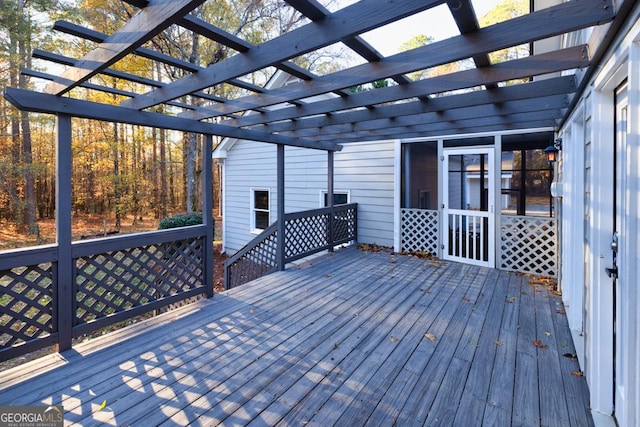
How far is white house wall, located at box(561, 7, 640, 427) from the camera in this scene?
1.41 metres

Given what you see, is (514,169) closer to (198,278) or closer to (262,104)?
(262,104)

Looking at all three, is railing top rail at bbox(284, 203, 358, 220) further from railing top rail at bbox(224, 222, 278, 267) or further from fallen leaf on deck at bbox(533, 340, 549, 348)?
fallen leaf on deck at bbox(533, 340, 549, 348)

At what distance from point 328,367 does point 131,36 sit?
2657 millimetres

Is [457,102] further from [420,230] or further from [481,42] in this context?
[420,230]

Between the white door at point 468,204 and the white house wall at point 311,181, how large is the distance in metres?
1.16

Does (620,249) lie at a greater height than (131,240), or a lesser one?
greater

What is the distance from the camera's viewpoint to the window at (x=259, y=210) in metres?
9.23

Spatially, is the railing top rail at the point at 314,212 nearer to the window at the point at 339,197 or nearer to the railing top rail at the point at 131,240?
the window at the point at 339,197

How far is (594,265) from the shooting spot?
2.10 meters

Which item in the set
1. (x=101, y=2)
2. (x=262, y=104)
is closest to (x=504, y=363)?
(x=262, y=104)

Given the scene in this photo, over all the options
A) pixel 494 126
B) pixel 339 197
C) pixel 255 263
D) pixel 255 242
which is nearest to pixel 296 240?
pixel 255 242

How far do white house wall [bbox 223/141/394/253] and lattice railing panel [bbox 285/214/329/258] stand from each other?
1.18 m

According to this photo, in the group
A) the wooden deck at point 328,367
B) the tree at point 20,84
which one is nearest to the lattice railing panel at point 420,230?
the wooden deck at point 328,367

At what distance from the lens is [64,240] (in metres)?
2.87
